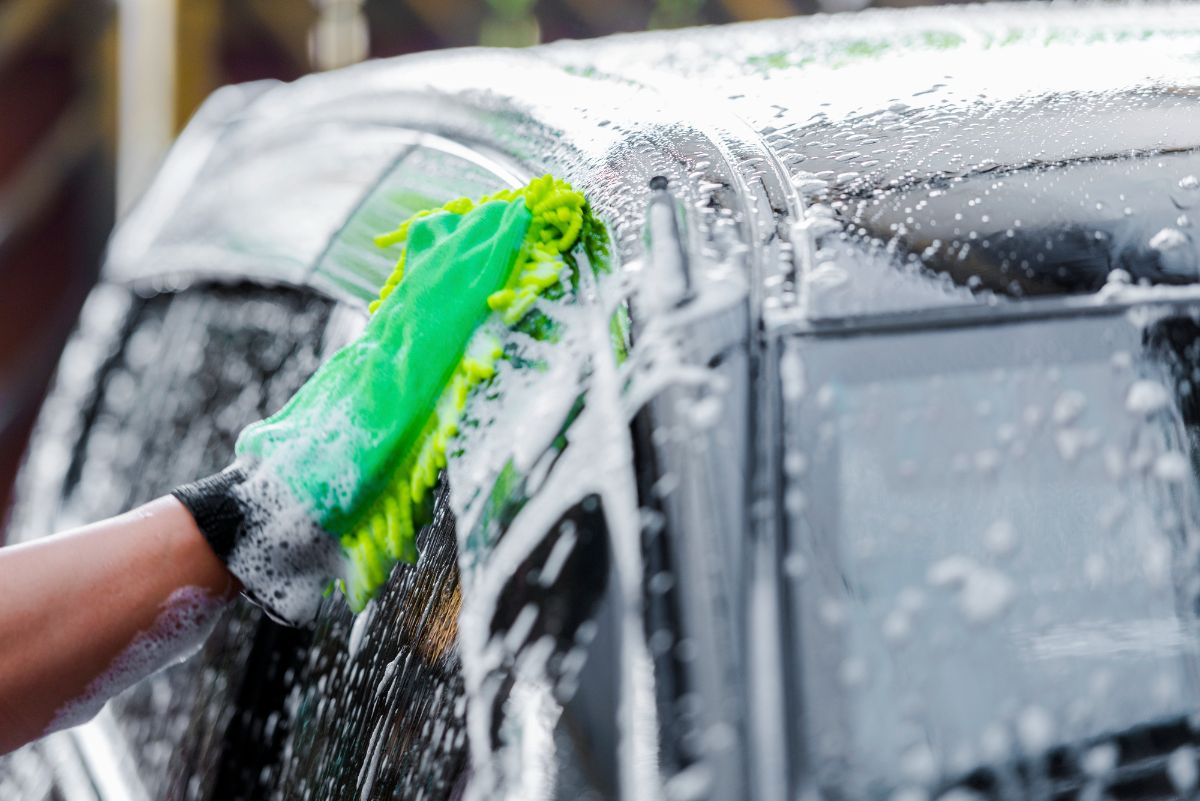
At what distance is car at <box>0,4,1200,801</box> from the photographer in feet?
3.01

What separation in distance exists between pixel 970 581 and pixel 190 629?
0.85m

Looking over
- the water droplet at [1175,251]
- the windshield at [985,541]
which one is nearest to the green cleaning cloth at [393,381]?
the windshield at [985,541]

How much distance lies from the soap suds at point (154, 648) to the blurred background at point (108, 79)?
594cm

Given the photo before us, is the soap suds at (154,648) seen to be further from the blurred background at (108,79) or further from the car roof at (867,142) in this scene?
the blurred background at (108,79)

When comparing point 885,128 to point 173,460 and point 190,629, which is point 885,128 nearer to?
point 190,629

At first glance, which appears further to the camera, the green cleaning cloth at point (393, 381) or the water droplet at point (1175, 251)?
the green cleaning cloth at point (393, 381)

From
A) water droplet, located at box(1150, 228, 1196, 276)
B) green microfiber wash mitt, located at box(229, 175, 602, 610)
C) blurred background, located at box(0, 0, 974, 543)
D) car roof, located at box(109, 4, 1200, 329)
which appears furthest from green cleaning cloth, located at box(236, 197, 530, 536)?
blurred background, located at box(0, 0, 974, 543)

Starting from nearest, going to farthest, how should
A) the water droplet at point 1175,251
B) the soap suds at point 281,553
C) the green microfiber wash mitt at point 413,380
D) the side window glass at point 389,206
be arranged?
the water droplet at point 1175,251
the green microfiber wash mitt at point 413,380
the soap suds at point 281,553
the side window glass at point 389,206

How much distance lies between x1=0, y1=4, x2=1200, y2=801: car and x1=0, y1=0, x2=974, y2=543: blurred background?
6444 millimetres

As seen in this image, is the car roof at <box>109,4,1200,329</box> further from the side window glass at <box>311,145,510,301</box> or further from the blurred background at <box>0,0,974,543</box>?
the blurred background at <box>0,0,974,543</box>

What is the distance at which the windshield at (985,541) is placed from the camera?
0.91 meters

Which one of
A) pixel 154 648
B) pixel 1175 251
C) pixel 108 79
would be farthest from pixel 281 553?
pixel 108 79

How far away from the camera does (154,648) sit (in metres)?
1.42

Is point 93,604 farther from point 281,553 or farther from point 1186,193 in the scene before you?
point 1186,193
